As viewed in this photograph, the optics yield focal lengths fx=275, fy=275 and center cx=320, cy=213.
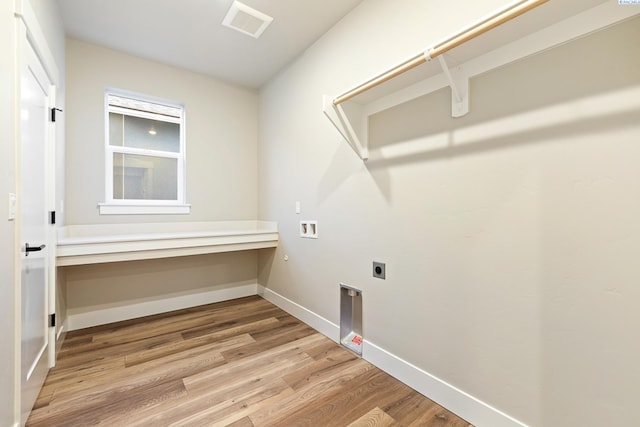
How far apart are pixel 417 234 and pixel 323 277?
42.3 inches

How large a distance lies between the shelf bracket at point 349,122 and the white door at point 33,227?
1630 mm

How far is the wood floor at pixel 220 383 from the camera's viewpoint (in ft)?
4.88

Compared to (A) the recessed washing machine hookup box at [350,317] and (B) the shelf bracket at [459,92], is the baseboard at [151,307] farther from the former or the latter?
(B) the shelf bracket at [459,92]

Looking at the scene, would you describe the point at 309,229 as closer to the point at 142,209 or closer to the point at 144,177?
the point at 142,209

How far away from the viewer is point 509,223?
133cm

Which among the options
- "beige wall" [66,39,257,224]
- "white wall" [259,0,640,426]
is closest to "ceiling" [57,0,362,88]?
"beige wall" [66,39,257,224]

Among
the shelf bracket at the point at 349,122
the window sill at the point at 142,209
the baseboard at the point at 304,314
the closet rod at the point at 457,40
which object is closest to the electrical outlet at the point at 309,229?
the baseboard at the point at 304,314

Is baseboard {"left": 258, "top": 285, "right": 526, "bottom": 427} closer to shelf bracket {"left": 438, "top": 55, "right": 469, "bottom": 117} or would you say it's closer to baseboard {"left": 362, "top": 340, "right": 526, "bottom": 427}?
baseboard {"left": 362, "top": 340, "right": 526, "bottom": 427}

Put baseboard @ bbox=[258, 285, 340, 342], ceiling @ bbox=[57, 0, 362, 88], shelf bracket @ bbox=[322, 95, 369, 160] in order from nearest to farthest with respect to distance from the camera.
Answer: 1. shelf bracket @ bbox=[322, 95, 369, 160]
2. ceiling @ bbox=[57, 0, 362, 88]
3. baseboard @ bbox=[258, 285, 340, 342]

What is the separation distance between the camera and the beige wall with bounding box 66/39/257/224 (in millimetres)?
2615

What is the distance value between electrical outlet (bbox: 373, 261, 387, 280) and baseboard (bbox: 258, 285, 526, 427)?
52 centimetres

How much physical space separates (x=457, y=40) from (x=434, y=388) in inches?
72.5

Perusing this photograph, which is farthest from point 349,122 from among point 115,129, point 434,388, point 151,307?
point 151,307

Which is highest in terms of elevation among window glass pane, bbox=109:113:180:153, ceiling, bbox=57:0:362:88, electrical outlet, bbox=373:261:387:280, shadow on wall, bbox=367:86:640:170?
ceiling, bbox=57:0:362:88
